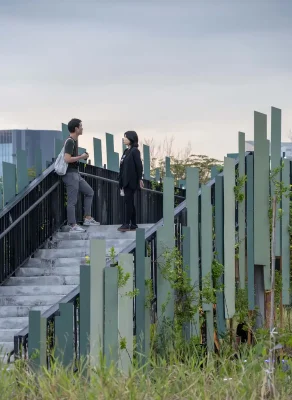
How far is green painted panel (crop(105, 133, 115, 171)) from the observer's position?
17203 millimetres

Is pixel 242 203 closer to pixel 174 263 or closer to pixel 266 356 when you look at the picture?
pixel 174 263

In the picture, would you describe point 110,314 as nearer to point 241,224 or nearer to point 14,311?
point 241,224

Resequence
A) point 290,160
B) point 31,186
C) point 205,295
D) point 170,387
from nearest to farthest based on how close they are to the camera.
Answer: point 170,387 < point 205,295 < point 290,160 < point 31,186

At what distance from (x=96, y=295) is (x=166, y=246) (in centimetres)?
149

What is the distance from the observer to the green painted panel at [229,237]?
12.0 meters

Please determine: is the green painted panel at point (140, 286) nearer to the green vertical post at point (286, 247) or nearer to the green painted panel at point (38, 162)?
the green vertical post at point (286, 247)

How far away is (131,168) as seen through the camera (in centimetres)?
1427

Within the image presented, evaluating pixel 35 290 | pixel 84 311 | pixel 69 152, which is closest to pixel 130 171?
pixel 69 152

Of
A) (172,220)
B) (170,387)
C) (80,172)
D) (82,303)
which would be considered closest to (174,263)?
(172,220)

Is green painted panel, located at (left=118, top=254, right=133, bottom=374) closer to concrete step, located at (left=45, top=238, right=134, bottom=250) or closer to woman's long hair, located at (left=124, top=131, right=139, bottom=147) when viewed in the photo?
concrete step, located at (left=45, top=238, right=134, bottom=250)

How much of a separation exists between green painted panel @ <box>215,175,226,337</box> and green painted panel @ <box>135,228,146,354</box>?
161cm

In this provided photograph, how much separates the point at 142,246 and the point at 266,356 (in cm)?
176

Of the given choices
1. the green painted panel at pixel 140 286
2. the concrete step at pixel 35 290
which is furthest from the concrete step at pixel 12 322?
the green painted panel at pixel 140 286

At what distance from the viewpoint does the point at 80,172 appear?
15883 mm
